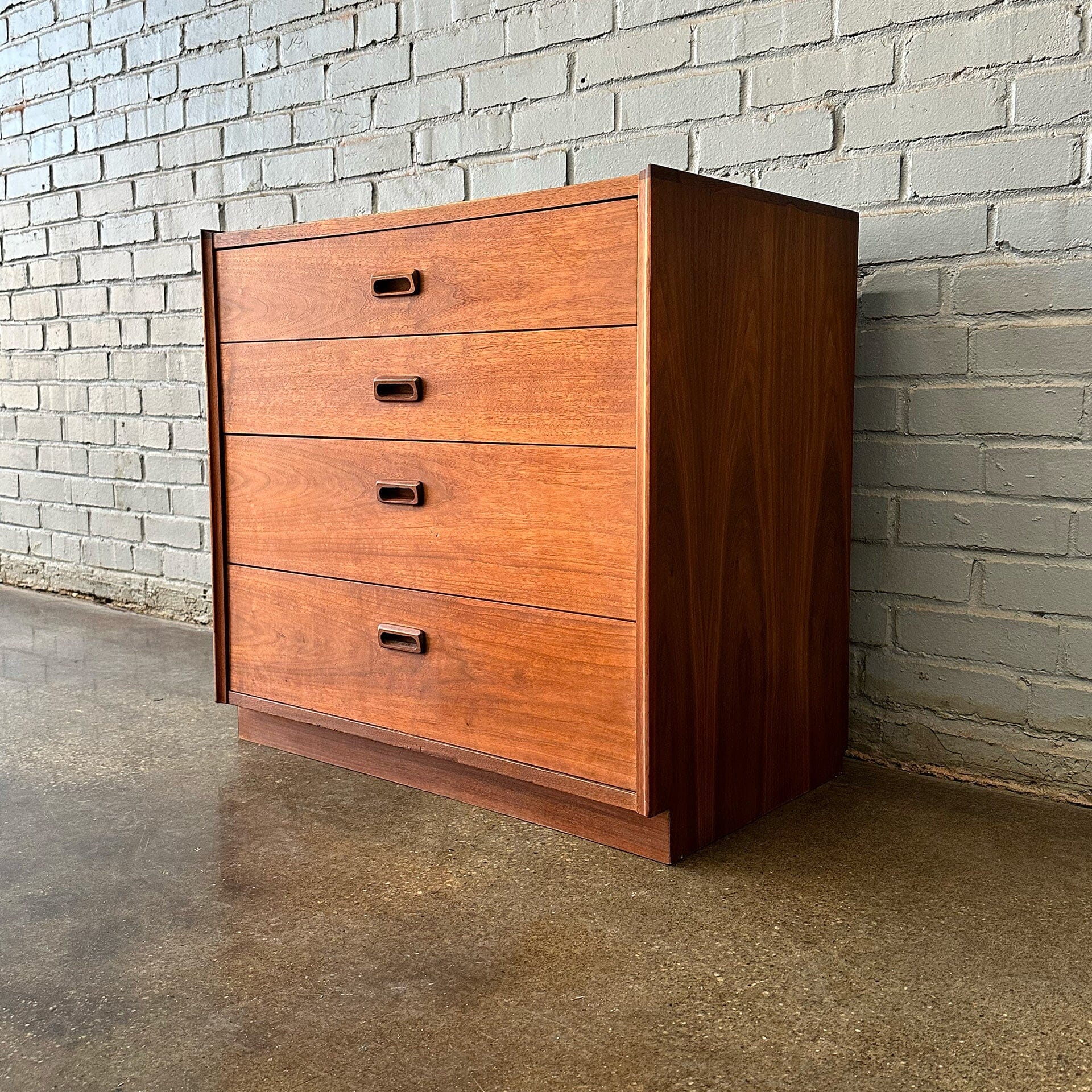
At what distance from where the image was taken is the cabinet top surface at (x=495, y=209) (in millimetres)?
1421

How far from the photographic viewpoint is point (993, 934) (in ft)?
4.40

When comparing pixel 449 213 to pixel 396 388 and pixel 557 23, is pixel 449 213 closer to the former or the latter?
pixel 396 388

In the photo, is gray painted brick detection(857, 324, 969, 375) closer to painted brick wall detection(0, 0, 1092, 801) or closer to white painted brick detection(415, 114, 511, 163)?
painted brick wall detection(0, 0, 1092, 801)

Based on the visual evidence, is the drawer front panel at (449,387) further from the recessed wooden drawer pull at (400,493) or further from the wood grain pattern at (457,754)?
the wood grain pattern at (457,754)

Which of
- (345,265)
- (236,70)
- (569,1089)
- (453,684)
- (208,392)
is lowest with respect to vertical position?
(569,1089)

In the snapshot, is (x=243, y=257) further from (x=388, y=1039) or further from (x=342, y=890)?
(x=388, y=1039)

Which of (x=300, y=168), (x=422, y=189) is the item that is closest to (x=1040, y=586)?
(x=422, y=189)

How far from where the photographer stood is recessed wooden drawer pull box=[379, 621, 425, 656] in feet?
5.66

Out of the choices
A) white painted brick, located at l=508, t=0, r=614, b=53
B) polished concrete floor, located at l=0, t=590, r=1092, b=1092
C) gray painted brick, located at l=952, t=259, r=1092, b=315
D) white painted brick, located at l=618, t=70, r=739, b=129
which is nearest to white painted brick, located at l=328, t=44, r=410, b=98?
white painted brick, located at l=508, t=0, r=614, b=53

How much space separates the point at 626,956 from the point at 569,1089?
26 cm

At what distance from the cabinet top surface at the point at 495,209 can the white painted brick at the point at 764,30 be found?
342 millimetres

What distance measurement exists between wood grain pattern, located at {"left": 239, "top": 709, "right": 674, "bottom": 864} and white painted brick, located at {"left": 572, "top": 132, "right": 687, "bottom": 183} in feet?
3.54

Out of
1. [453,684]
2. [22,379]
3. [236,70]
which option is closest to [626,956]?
[453,684]

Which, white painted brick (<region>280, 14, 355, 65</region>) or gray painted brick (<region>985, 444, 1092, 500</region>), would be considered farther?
white painted brick (<region>280, 14, 355, 65</region>)
